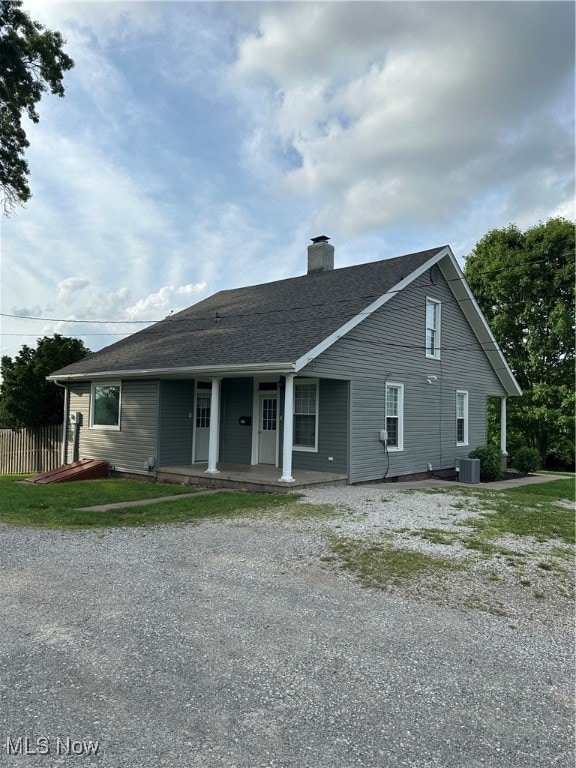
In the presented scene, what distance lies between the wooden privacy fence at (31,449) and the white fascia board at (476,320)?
13.2 m

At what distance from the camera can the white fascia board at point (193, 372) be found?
10539 mm

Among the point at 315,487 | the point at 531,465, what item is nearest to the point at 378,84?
the point at 315,487

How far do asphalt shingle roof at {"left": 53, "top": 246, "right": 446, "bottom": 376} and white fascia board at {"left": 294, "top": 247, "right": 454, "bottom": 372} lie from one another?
0.11 metres

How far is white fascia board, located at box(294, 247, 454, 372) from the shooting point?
34.7 feet

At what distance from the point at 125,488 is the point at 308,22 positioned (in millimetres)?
9541

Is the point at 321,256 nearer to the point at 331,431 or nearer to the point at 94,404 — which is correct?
the point at 331,431

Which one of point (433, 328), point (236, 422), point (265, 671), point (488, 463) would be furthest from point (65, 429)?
point (265, 671)

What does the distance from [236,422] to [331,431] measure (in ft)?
10.3

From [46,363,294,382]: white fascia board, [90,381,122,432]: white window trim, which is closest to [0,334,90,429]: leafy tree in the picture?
[46,363,294,382]: white fascia board

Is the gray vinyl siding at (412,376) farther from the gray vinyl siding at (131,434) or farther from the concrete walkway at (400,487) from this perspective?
the gray vinyl siding at (131,434)

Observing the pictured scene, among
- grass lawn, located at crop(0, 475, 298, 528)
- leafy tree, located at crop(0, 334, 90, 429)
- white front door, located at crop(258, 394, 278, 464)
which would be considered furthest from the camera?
leafy tree, located at crop(0, 334, 90, 429)

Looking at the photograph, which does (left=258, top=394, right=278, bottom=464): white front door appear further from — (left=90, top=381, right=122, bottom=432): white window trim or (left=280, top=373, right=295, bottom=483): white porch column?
(left=90, top=381, right=122, bottom=432): white window trim

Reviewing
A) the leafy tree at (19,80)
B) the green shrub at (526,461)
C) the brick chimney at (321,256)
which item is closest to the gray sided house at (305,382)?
the brick chimney at (321,256)

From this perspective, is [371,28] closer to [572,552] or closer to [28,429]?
[572,552]
